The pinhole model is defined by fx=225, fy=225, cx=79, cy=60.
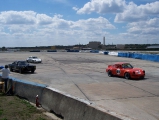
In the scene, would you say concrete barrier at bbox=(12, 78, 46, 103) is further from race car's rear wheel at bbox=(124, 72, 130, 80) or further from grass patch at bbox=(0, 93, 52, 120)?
race car's rear wheel at bbox=(124, 72, 130, 80)

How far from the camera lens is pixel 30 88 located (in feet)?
34.5

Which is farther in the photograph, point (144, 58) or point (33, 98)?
point (144, 58)

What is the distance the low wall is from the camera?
6.03m

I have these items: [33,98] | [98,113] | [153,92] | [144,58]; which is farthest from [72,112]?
[144,58]

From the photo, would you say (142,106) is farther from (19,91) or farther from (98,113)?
(19,91)

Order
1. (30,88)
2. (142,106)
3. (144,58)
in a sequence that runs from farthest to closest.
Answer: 1. (144,58)
2. (30,88)
3. (142,106)

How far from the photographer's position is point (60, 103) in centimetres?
800

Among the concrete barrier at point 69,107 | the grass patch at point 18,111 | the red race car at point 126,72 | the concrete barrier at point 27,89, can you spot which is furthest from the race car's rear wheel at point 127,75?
the grass patch at point 18,111

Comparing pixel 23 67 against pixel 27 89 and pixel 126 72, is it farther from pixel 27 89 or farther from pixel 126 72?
pixel 27 89

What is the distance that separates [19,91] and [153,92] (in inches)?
270

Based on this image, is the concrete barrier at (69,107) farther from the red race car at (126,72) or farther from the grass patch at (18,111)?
the red race car at (126,72)

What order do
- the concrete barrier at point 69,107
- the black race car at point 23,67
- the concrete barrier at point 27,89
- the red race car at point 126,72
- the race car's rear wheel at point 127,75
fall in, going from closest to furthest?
1. the concrete barrier at point 69,107
2. the concrete barrier at point 27,89
3. the red race car at point 126,72
4. the race car's rear wheel at point 127,75
5. the black race car at point 23,67

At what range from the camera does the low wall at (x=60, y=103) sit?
6.03 meters

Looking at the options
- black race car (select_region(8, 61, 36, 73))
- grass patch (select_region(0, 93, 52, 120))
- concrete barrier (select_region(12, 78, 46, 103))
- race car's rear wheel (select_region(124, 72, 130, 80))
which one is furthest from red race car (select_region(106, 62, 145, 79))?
grass patch (select_region(0, 93, 52, 120))
